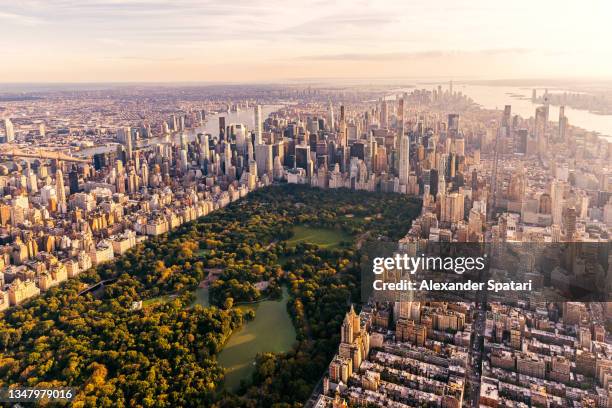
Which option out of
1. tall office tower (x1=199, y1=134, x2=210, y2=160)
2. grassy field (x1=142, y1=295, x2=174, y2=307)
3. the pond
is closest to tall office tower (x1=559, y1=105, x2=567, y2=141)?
the pond

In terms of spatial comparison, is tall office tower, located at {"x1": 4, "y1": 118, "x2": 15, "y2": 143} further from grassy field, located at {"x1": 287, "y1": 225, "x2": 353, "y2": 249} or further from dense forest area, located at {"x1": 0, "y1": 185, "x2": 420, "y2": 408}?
grassy field, located at {"x1": 287, "y1": 225, "x2": 353, "y2": 249}

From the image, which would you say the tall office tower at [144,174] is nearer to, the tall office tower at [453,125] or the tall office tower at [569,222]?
the tall office tower at [453,125]

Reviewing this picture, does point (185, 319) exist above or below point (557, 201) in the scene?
below

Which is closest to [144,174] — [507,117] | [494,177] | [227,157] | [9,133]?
[227,157]

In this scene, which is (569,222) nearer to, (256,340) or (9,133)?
(256,340)

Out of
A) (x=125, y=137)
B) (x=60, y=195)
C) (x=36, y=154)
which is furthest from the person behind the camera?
(x=125, y=137)

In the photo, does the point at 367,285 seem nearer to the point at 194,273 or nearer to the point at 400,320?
the point at 400,320

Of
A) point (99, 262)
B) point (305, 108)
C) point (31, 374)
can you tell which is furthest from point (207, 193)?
point (305, 108)
